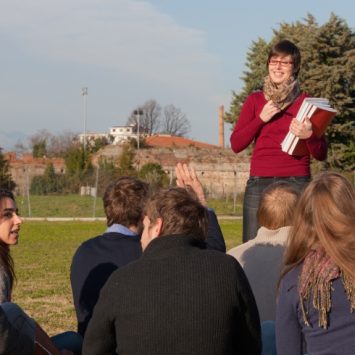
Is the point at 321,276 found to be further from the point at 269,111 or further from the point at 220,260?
the point at 269,111

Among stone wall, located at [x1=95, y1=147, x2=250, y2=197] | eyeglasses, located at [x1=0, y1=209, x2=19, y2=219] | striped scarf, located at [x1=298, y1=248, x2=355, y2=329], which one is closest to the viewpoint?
striped scarf, located at [x1=298, y1=248, x2=355, y2=329]

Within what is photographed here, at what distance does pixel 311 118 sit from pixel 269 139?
496 mm

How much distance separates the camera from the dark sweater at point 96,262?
4.82m

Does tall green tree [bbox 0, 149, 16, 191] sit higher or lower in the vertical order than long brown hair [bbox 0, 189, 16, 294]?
lower

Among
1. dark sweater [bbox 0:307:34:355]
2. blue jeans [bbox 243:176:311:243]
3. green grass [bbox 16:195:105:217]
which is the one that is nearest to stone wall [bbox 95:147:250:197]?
green grass [bbox 16:195:105:217]

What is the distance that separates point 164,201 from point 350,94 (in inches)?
1370

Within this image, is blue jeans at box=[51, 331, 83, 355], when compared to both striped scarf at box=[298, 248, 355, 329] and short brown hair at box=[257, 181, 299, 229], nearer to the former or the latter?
short brown hair at box=[257, 181, 299, 229]

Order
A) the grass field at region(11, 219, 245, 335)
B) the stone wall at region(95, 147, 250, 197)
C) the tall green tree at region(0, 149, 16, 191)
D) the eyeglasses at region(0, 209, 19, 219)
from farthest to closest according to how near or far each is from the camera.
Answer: the stone wall at region(95, 147, 250, 197), the tall green tree at region(0, 149, 16, 191), the grass field at region(11, 219, 245, 335), the eyeglasses at region(0, 209, 19, 219)

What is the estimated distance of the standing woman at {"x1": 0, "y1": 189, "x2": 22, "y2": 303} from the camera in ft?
15.0

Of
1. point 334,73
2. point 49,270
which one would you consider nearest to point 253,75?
point 334,73

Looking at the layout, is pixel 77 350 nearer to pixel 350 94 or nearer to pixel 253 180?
pixel 253 180

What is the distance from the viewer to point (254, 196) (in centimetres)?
552

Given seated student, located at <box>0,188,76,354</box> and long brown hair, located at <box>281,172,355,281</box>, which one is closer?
long brown hair, located at <box>281,172,355,281</box>

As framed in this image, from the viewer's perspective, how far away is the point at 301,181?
214 inches
